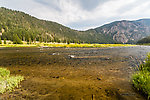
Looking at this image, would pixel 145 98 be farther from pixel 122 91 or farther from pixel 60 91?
pixel 60 91

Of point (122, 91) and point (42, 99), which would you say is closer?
point (42, 99)

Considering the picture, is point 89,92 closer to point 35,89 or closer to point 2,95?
point 35,89

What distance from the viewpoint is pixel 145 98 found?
561cm

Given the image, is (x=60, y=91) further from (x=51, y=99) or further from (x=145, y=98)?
(x=145, y=98)

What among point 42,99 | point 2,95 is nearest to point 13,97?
point 2,95

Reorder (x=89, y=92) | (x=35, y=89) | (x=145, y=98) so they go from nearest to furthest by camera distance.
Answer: (x=145, y=98) → (x=89, y=92) → (x=35, y=89)

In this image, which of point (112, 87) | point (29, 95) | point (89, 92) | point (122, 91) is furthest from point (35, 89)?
point (122, 91)

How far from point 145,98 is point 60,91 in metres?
6.54

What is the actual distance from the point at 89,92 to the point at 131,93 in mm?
3417

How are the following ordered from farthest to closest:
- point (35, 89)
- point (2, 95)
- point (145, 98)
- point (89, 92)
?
point (35, 89)
point (89, 92)
point (2, 95)
point (145, 98)

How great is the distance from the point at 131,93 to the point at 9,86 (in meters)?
10.8

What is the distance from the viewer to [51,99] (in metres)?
5.73

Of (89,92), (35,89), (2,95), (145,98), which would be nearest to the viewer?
(145,98)

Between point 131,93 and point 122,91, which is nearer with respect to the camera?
point 131,93
